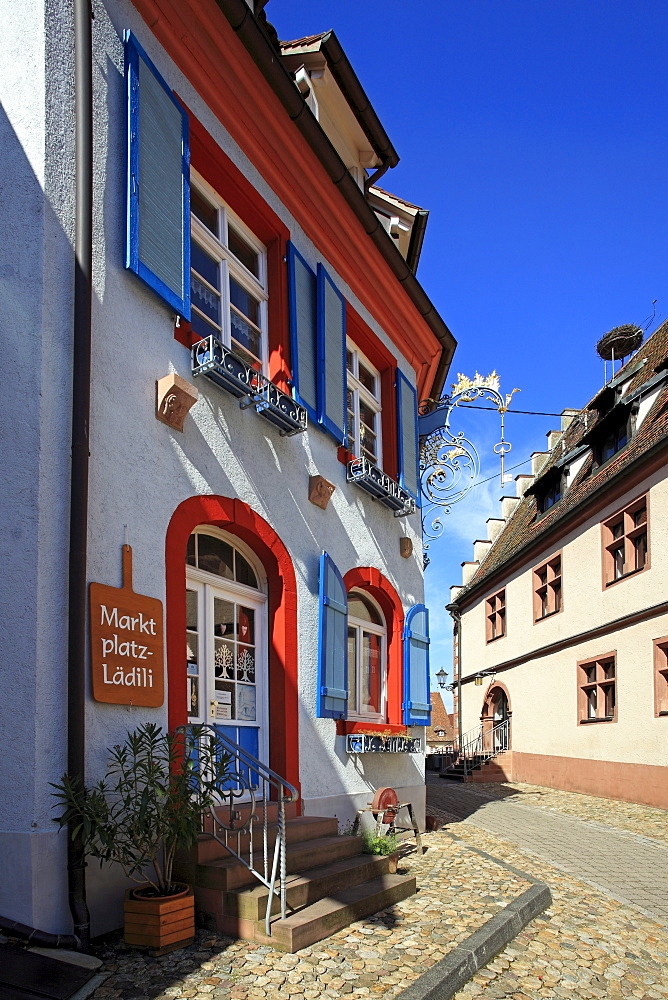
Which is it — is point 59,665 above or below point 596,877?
above

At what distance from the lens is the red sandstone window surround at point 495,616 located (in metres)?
24.3

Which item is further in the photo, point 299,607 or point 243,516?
point 299,607

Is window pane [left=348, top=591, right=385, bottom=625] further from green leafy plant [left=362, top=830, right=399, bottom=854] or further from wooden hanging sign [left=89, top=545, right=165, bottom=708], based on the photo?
wooden hanging sign [left=89, top=545, right=165, bottom=708]

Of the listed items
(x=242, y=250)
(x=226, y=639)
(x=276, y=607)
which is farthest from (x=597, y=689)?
(x=242, y=250)

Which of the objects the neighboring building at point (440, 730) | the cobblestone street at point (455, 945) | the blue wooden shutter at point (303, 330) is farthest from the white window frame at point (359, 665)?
the neighboring building at point (440, 730)

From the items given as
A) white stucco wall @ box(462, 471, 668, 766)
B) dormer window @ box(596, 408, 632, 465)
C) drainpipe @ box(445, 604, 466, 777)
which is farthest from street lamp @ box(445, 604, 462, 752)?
dormer window @ box(596, 408, 632, 465)

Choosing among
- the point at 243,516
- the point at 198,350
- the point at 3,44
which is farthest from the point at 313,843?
the point at 3,44

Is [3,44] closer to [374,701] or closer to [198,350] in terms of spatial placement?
[198,350]

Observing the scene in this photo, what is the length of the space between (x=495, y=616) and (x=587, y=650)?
23.6 feet

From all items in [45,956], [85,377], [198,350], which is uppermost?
[198,350]

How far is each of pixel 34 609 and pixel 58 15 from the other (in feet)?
12.3

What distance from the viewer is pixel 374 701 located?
10.3 metres

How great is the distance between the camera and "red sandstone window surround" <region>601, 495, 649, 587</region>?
15.6 m

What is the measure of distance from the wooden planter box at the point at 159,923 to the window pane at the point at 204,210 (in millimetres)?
5334
